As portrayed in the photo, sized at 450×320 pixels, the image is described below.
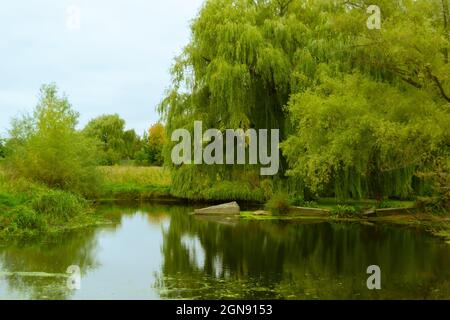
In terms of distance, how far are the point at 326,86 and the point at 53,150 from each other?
341 inches

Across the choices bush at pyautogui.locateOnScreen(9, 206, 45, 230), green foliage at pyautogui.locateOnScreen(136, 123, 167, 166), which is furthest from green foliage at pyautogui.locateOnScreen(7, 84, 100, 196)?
green foliage at pyautogui.locateOnScreen(136, 123, 167, 166)

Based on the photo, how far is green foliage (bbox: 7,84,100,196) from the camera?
18641 millimetres

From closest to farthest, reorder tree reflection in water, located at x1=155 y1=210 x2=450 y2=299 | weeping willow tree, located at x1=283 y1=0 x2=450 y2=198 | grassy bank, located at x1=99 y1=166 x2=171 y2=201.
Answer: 1. tree reflection in water, located at x1=155 y1=210 x2=450 y2=299
2. weeping willow tree, located at x1=283 y1=0 x2=450 y2=198
3. grassy bank, located at x1=99 y1=166 x2=171 y2=201

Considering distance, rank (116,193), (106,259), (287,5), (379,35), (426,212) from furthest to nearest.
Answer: (116,193) < (287,5) < (426,212) < (379,35) < (106,259)

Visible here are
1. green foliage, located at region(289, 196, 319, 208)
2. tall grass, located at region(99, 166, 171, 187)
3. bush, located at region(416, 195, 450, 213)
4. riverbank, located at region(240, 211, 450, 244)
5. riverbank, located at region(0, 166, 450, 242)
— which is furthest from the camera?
tall grass, located at region(99, 166, 171, 187)

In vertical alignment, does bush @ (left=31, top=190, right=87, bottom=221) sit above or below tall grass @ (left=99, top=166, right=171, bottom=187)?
below

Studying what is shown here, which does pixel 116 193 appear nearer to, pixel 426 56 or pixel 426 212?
pixel 426 212

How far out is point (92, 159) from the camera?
2089cm

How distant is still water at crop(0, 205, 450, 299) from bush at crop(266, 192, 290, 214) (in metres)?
2.39

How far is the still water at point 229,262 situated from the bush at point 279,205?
2387mm

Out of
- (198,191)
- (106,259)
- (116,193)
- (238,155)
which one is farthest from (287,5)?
(106,259)

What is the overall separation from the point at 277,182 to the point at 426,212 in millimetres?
5184

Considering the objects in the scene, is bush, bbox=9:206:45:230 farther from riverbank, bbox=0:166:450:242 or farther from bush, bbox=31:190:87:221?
bush, bbox=31:190:87:221

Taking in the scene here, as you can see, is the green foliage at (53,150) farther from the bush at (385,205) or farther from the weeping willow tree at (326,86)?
the bush at (385,205)
